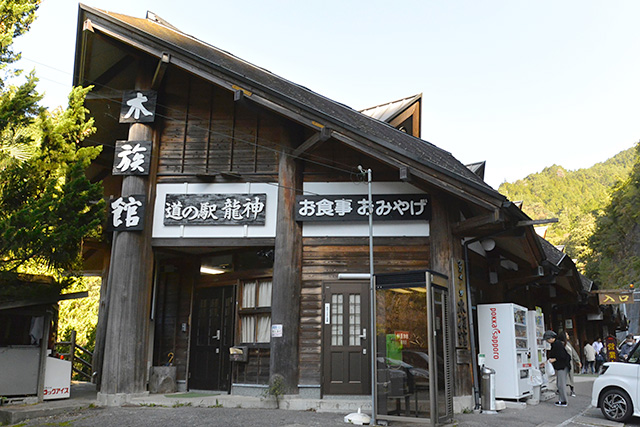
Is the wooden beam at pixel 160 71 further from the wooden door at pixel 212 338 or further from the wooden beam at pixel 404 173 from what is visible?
the wooden beam at pixel 404 173

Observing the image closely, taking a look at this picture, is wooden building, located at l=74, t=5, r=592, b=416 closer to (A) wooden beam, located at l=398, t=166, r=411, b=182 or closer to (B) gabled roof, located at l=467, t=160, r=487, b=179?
(A) wooden beam, located at l=398, t=166, r=411, b=182

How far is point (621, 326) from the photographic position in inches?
1613

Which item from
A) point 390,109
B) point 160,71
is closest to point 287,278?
point 160,71

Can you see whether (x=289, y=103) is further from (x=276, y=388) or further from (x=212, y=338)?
(x=212, y=338)

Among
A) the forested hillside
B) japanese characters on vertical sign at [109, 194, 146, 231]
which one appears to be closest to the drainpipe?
japanese characters on vertical sign at [109, 194, 146, 231]

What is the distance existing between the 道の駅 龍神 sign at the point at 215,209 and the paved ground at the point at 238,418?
146 inches

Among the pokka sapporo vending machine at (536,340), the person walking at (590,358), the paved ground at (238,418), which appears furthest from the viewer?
the person walking at (590,358)

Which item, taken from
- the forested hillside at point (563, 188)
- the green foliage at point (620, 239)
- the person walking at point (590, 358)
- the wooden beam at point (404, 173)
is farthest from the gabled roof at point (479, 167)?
the forested hillside at point (563, 188)

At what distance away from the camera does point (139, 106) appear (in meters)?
12.1

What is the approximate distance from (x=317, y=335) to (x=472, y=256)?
4.05 m

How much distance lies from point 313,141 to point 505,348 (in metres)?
5.93

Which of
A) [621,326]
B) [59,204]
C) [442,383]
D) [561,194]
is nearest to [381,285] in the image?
[442,383]

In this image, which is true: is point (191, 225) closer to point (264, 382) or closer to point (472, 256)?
point (264, 382)

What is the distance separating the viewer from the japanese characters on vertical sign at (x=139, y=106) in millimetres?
12062
